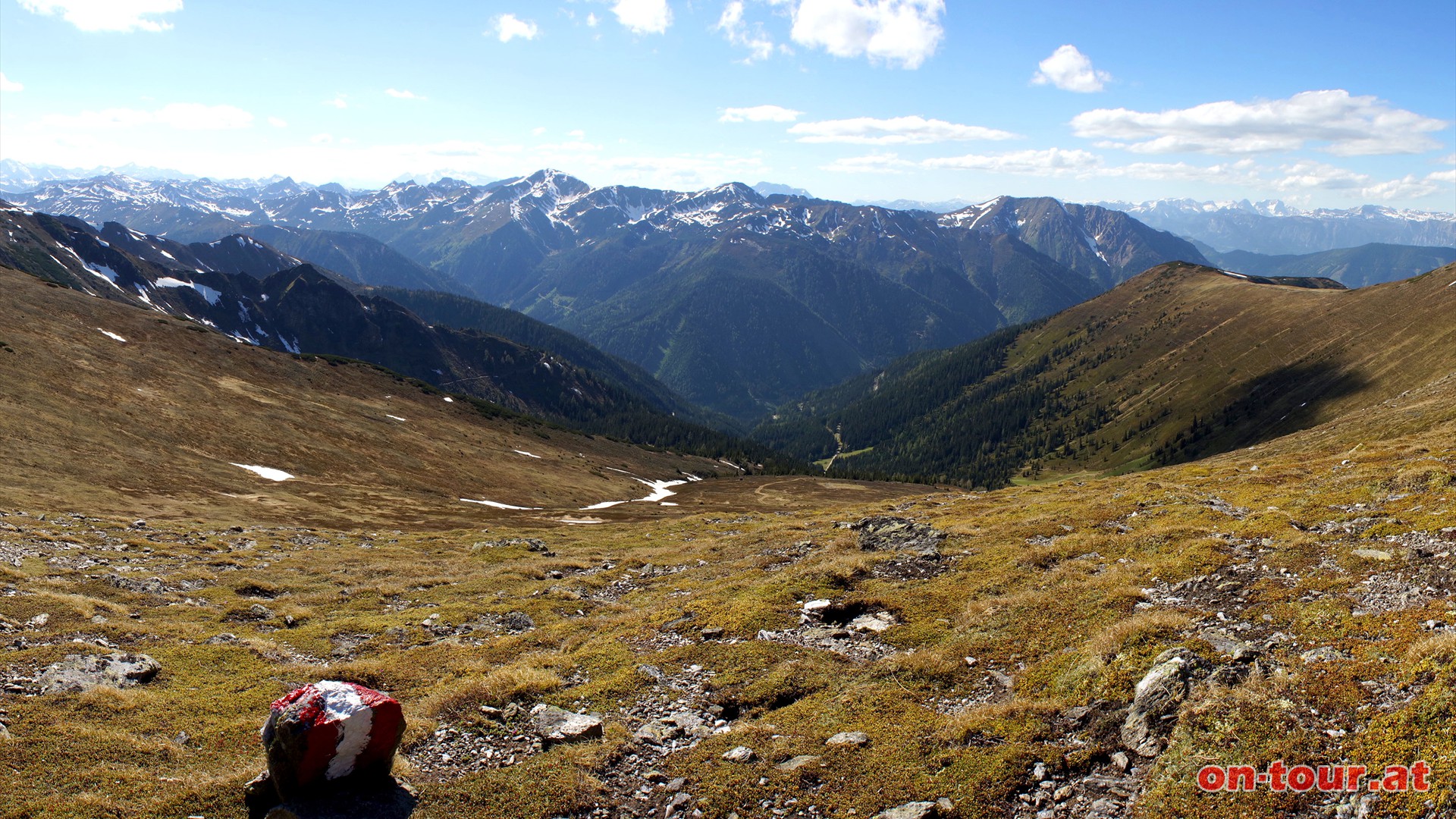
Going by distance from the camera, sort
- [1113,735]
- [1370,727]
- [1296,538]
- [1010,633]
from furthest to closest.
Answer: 1. [1296,538]
2. [1010,633]
3. [1113,735]
4. [1370,727]

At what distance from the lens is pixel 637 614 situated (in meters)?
26.7

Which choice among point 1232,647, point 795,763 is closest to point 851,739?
point 795,763

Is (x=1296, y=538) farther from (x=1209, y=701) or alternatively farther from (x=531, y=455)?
(x=531, y=455)

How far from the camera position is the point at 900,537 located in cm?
3775

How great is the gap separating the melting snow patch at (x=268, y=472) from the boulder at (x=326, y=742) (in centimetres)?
8189

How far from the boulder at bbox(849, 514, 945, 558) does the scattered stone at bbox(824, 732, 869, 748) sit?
17891 mm

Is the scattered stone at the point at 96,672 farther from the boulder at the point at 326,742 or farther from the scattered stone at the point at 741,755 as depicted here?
the scattered stone at the point at 741,755

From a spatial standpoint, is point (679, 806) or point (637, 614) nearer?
point (679, 806)

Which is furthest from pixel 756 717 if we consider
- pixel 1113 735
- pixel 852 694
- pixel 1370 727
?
pixel 1370 727

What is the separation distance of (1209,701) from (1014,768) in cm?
438

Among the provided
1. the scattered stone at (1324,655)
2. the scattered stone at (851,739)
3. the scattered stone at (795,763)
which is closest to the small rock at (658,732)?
the scattered stone at (795,763)

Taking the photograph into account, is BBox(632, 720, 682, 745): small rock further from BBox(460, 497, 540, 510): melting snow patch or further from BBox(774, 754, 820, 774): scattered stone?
BBox(460, 497, 540, 510): melting snow patch

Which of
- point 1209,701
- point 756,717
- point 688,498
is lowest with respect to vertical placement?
point 688,498

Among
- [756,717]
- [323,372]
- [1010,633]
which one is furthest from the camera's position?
[323,372]
